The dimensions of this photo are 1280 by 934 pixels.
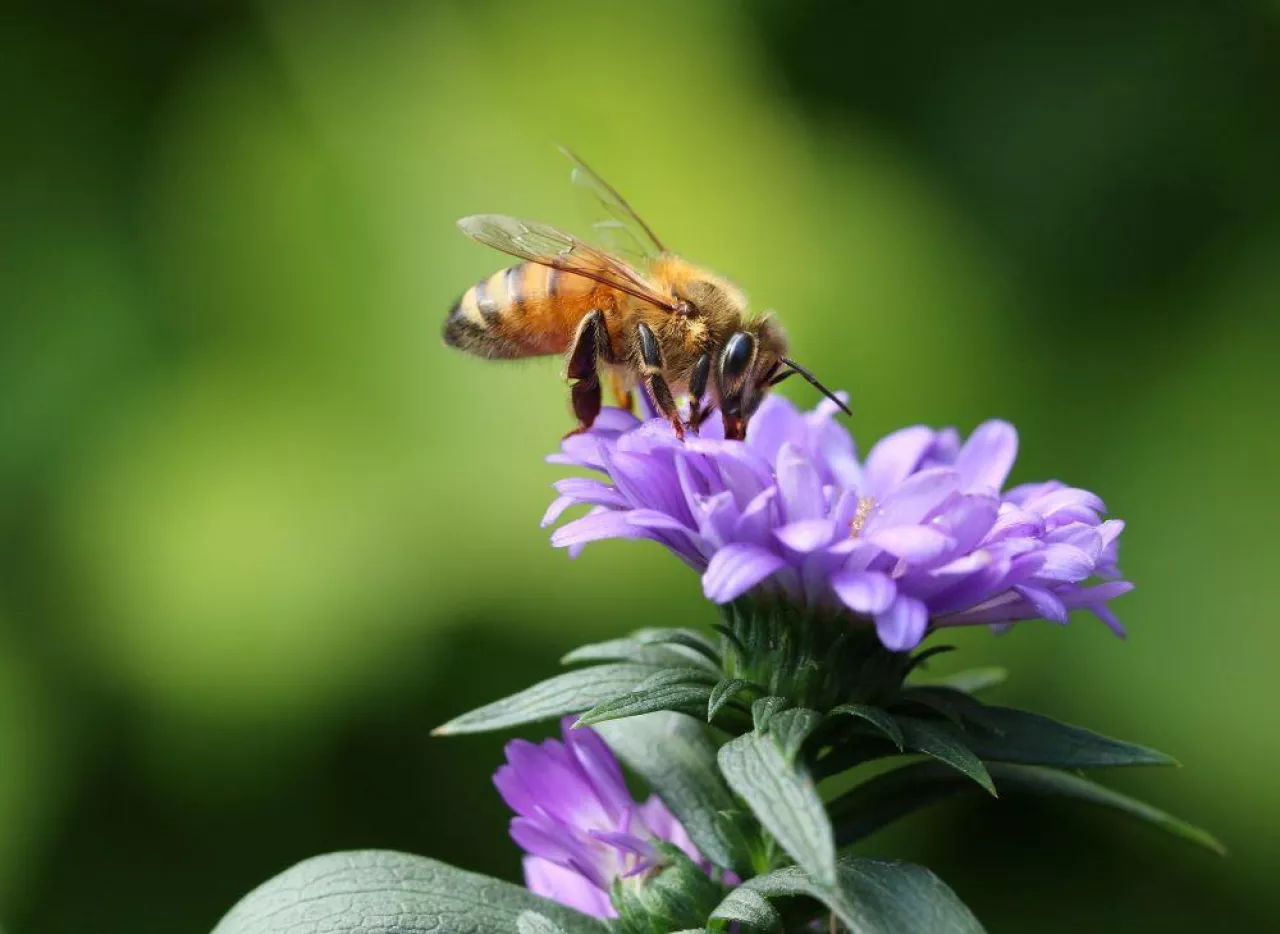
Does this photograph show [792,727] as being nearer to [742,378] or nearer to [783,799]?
[783,799]

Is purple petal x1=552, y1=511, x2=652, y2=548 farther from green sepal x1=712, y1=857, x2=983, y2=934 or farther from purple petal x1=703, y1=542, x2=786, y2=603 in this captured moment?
green sepal x1=712, y1=857, x2=983, y2=934

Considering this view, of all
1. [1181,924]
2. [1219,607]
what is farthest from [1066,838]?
[1219,607]

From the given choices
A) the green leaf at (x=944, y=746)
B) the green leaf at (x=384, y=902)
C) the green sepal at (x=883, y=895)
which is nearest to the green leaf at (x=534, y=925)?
the green leaf at (x=384, y=902)

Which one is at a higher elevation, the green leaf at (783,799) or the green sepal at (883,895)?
the green leaf at (783,799)

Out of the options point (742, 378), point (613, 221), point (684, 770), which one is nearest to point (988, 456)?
point (742, 378)

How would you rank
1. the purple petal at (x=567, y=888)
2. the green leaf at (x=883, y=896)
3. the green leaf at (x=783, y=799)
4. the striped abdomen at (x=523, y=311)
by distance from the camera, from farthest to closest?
the striped abdomen at (x=523, y=311) → the purple petal at (x=567, y=888) → the green leaf at (x=883, y=896) → the green leaf at (x=783, y=799)

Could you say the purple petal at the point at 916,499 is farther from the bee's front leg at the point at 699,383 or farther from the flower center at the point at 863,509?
the bee's front leg at the point at 699,383

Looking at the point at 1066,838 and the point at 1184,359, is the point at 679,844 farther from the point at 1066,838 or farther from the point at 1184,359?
the point at 1184,359
